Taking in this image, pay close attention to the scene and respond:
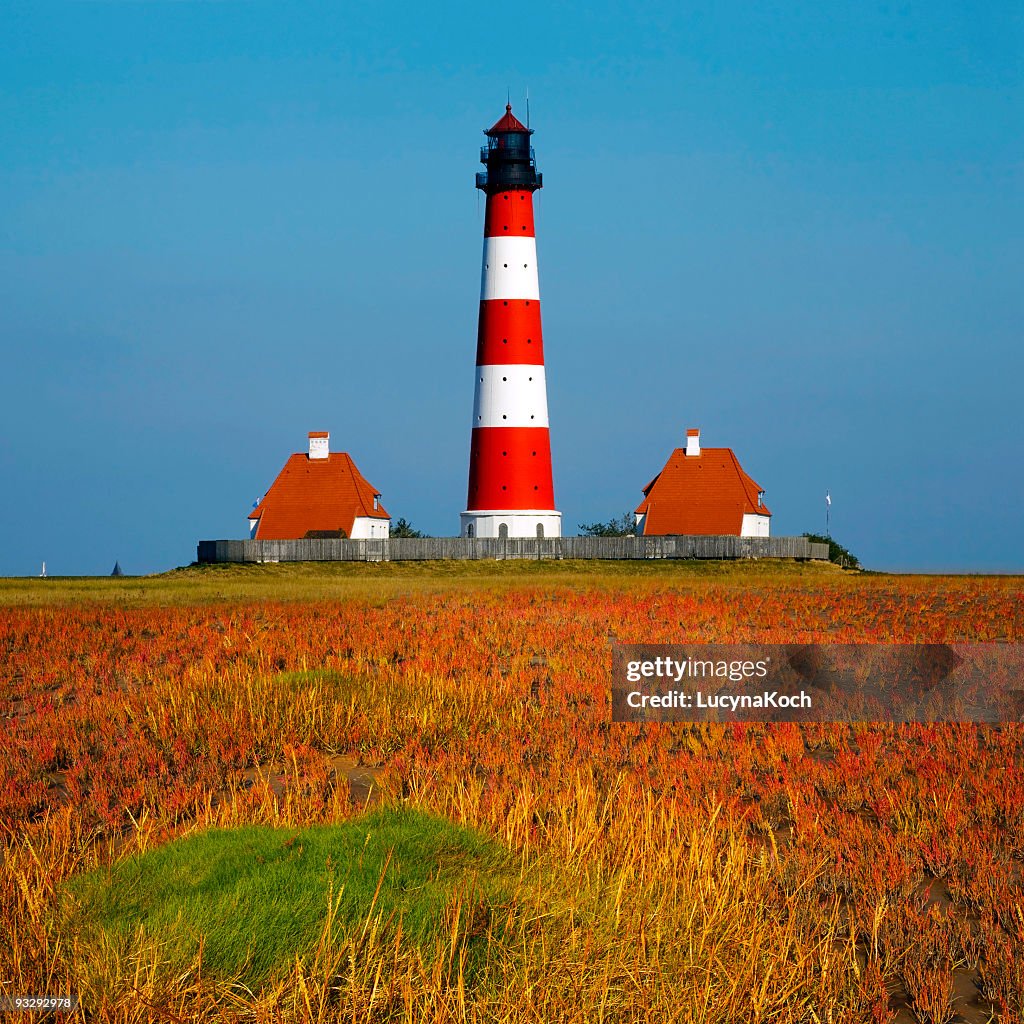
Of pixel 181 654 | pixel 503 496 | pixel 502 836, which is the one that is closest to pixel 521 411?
pixel 503 496

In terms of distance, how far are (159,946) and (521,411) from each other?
154ft

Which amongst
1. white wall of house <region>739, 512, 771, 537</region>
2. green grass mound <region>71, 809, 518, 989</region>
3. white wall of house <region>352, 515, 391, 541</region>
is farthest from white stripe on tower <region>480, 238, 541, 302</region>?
green grass mound <region>71, 809, 518, 989</region>

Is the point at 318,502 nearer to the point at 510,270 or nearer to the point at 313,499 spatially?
the point at 313,499

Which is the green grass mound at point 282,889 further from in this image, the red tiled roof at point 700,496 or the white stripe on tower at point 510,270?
the red tiled roof at point 700,496

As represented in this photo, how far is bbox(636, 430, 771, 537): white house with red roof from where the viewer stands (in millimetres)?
65812

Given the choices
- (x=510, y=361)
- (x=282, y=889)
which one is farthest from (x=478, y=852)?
(x=510, y=361)

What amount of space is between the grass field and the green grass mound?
0.02 meters

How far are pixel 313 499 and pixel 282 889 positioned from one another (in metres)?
61.1

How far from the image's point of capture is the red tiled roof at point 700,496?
216ft

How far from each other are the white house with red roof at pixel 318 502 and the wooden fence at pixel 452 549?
476 centimetres

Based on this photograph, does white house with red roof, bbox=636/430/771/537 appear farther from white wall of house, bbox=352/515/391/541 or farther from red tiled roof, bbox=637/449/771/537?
white wall of house, bbox=352/515/391/541

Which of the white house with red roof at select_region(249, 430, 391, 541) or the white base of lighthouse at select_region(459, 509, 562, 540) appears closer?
the white base of lighthouse at select_region(459, 509, 562, 540)

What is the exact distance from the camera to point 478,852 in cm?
793

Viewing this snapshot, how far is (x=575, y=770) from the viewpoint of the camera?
10898mm
